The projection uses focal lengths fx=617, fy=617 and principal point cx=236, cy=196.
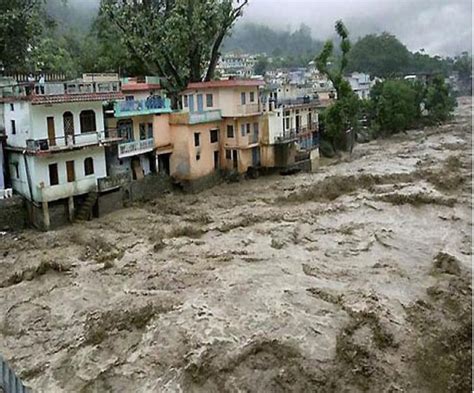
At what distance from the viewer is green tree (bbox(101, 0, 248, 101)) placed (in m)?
33.1

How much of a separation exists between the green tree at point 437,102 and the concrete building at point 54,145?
149ft

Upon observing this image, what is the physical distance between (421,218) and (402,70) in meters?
91.9

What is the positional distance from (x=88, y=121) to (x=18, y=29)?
6.45 m

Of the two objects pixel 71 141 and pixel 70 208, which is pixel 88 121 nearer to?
pixel 71 141

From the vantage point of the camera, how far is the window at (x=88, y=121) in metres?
24.8

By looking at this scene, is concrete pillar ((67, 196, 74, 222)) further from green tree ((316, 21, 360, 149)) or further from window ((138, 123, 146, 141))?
green tree ((316, 21, 360, 149))

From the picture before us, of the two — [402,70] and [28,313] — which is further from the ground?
[402,70]

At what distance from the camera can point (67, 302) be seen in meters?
16.5

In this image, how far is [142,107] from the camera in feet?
92.8

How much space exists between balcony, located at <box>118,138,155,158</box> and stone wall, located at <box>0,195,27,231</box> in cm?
513

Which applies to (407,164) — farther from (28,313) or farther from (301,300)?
(28,313)

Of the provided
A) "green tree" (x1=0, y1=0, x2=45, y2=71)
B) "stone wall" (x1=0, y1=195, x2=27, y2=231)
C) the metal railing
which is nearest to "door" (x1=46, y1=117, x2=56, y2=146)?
"stone wall" (x1=0, y1=195, x2=27, y2=231)

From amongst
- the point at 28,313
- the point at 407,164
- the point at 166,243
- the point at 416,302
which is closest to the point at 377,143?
the point at 407,164

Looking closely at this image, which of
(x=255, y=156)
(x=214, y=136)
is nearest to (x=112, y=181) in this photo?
(x=214, y=136)
